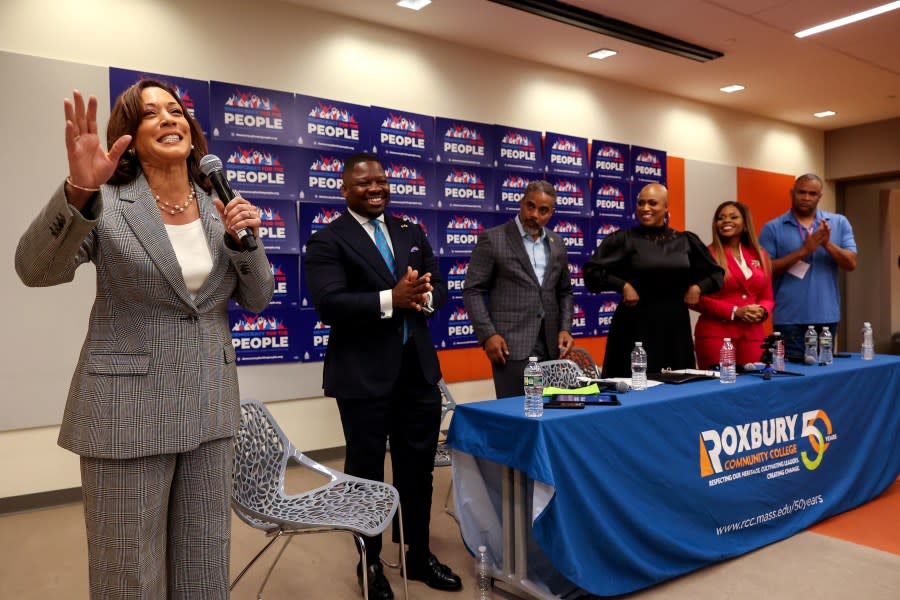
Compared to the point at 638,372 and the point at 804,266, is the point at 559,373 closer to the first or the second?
the point at 638,372

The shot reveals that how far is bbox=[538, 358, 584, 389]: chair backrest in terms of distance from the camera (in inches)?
126

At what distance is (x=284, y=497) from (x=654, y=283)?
2.21m

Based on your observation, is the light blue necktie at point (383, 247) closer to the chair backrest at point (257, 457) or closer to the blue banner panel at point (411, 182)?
the chair backrest at point (257, 457)

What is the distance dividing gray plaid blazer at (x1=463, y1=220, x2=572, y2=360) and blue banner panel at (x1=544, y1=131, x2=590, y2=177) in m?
2.69

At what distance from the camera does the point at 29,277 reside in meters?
1.35

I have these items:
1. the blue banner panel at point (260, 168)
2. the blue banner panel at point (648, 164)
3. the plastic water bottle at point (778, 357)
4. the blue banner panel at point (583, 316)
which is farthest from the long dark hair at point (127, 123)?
the blue banner panel at point (648, 164)

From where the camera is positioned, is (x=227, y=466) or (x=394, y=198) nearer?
(x=227, y=466)

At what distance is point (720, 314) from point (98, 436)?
3160 mm

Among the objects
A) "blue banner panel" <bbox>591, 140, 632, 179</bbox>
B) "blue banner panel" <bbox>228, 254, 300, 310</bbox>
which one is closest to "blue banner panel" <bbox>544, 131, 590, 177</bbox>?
"blue banner panel" <bbox>591, 140, 632, 179</bbox>

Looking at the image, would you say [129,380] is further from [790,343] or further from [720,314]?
[790,343]

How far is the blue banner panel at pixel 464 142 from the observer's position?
17.3 feet

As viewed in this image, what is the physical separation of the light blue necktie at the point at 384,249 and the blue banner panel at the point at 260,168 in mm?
1983

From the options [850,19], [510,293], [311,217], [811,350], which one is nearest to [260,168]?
[311,217]

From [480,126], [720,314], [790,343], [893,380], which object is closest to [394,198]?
[480,126]
